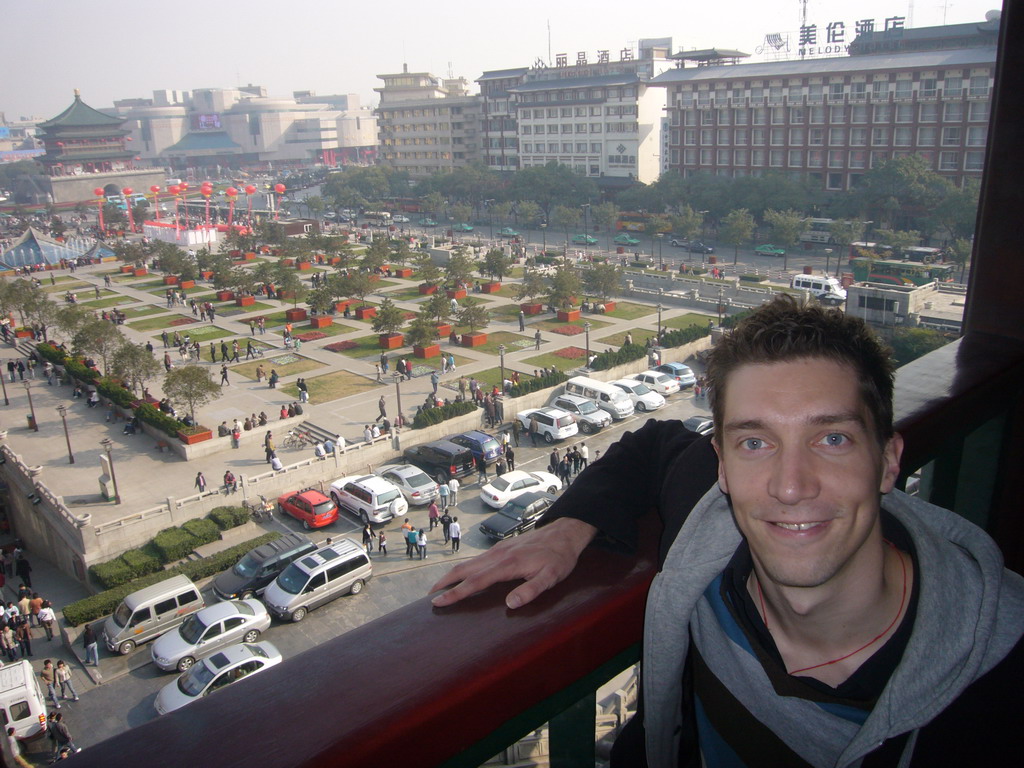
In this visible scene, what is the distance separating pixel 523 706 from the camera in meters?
0.90

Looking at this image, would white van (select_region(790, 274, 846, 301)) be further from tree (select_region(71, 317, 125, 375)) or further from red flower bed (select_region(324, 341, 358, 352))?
tree (select_region(71, 317, 125, 375))

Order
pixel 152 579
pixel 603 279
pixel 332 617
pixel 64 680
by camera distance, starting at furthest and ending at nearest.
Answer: pixel 603 279, pixel 152 579, pixel 332 617, pixel 64 680

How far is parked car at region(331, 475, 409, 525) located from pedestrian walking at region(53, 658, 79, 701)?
5.30 metres

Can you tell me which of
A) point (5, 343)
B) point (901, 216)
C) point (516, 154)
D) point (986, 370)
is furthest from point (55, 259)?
point (986, 370)

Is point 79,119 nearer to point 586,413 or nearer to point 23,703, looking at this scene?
point 586,413

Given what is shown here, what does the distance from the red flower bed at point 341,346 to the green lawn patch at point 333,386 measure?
267cm

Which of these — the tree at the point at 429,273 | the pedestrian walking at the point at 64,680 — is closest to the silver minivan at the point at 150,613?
the pedestrian walking at the point at 64,680

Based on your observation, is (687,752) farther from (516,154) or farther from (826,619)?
(516,154)

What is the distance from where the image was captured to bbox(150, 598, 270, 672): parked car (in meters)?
10.6

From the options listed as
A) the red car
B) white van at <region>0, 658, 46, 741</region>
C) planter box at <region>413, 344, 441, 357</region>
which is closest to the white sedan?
the red car

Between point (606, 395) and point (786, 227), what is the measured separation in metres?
20.9

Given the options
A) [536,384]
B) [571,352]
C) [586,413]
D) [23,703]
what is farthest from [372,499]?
[571,352]

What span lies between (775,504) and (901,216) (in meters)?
41.2

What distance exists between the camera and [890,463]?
120 centimetres
